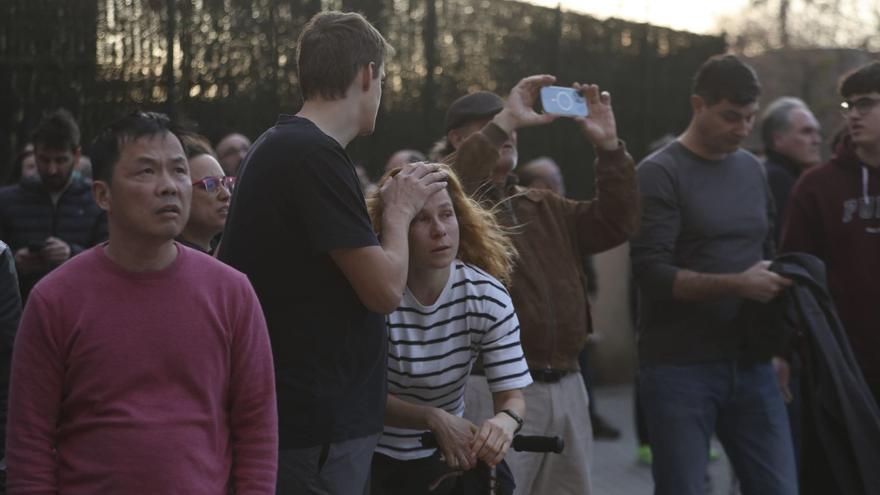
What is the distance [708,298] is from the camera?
5.28 metres

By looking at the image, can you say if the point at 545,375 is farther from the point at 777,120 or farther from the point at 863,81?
the point at 777,120

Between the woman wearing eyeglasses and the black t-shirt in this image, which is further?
the woman wearing eyeglasses

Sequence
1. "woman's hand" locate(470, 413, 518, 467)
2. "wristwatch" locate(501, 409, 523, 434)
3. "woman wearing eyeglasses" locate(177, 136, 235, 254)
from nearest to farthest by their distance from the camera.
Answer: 1. "woman's hand" locate(470, 413, 518, 467)
2. "wristwatch" locate(501, 409, 523, 434)
3. "woman wearing eyeglasses" locate(177, 136, 235, 254)

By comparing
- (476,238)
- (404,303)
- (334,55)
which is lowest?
(404,303)

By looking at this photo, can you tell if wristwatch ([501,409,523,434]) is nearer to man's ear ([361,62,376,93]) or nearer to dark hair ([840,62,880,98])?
man's ear ([361,62,376,93])

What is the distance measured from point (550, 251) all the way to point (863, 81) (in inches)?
65.2

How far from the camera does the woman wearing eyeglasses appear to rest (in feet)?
14.2

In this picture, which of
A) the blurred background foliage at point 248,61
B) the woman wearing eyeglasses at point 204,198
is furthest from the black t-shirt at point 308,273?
the blurred background foliage at point 248,61

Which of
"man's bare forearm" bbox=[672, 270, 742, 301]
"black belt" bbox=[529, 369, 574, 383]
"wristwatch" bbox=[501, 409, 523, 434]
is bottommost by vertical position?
"black belt" bbox=[529, 369, 574, 383]

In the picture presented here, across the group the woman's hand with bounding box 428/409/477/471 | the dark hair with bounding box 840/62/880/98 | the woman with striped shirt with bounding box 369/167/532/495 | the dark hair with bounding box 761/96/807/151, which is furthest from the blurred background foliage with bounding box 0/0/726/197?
the woman's hand with bounding box 428/409/477/471

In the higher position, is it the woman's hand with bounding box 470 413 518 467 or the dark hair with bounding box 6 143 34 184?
the dark hair with bounding box 6 143 34 184

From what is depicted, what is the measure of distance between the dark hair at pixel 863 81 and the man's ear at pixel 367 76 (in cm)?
283

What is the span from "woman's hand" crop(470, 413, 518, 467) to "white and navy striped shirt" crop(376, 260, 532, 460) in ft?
0.80

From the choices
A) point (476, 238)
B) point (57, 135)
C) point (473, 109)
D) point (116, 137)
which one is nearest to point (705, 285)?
point (473, 109)
